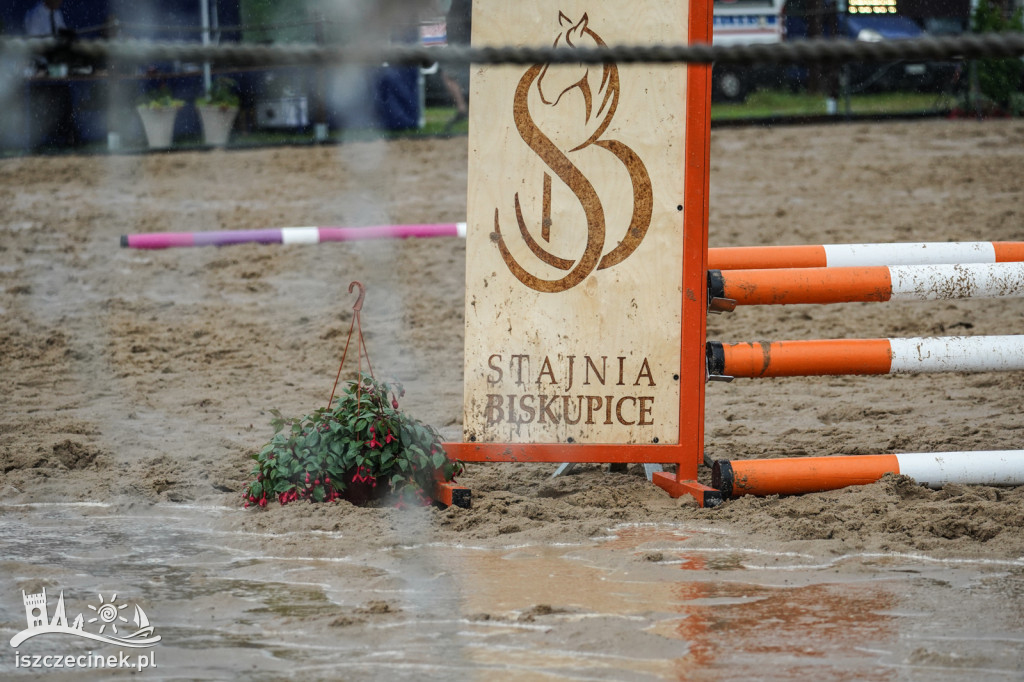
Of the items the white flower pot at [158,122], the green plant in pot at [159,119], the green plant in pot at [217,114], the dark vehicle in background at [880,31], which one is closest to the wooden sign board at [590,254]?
the green plant in pot at [217,114]

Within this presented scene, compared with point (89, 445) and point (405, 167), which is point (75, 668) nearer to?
point (89, 445)

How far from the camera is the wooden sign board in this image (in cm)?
361

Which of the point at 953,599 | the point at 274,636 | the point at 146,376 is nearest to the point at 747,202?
the point at 146,376

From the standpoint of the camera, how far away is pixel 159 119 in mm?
13914

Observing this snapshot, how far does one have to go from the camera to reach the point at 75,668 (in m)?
2.40

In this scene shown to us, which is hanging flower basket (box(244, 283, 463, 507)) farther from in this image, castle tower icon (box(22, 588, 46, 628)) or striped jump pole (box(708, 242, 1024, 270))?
striped jump pole (box(708, 242, 1024, 270))

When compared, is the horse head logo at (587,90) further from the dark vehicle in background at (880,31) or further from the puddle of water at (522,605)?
the dark vehicle in background at (880,31)

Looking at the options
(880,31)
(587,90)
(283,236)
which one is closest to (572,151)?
(587,90)

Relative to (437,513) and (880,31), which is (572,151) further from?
(880,31)

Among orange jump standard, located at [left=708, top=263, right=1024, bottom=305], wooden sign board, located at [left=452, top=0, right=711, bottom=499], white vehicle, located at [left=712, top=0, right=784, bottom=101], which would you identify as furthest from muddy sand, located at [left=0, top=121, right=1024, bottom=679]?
white vehicle, located at [left=712, top=0, right=784, bottom=101]

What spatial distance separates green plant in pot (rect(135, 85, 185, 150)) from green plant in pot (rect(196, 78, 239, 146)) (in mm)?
348

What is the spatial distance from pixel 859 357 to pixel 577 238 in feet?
3.36

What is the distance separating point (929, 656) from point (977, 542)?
88 centimetres
